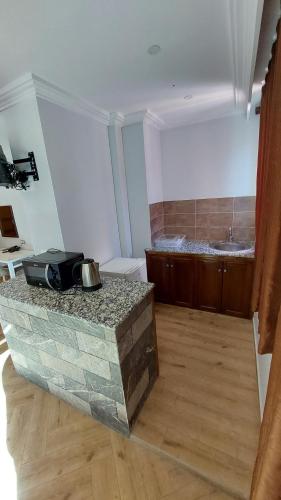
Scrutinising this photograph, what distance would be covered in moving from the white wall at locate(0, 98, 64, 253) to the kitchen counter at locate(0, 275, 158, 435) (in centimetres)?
56

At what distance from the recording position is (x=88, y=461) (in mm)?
1303

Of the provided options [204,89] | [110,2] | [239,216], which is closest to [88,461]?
[110,2]

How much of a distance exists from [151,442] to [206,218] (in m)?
2.46

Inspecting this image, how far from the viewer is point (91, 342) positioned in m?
1.27

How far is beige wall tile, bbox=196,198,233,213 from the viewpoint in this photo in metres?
2.81

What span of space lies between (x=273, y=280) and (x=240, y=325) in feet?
5.95

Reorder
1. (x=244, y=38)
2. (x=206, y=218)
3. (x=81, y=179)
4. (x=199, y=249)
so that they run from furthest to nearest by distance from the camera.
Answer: (x=206, y=218) < (x=199, y=249) < (x=81, y=179) < (x=244, y=38)

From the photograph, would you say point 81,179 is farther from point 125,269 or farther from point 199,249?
point 199,249

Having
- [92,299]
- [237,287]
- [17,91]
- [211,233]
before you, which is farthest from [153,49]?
[237,287]

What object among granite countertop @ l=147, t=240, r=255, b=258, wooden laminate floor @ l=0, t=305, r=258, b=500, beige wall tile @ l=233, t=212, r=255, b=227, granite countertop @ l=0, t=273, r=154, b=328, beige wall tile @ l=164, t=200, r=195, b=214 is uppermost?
beige wall tile @ l=164, t=200, r=195, b=214

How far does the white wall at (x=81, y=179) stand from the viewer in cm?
191

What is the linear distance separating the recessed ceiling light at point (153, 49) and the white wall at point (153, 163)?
1.10 m

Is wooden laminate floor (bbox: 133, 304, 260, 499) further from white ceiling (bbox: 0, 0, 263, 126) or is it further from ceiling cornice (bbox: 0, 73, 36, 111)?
ceiling cornice (bbox: 0, 73, 36, 111)

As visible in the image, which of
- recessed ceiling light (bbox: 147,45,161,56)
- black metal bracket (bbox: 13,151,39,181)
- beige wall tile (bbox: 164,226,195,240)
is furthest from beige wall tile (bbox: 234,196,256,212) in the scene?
black metal bracket (bbox: 13,151,39,181)
